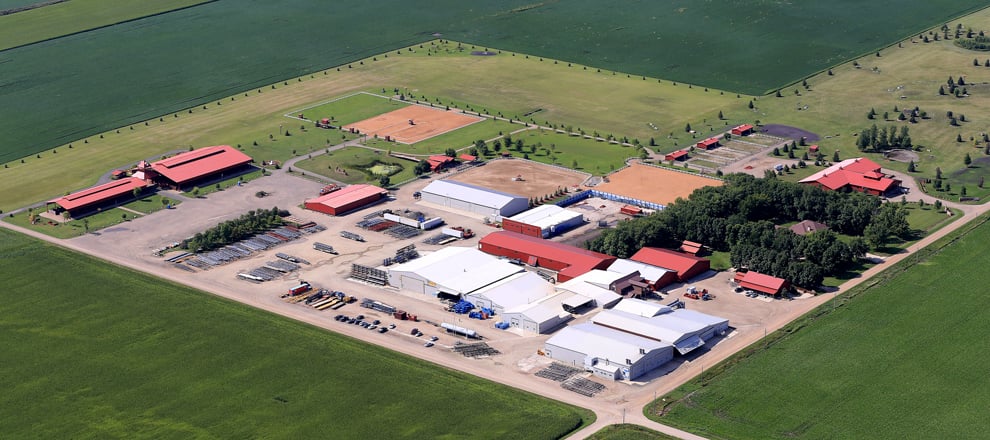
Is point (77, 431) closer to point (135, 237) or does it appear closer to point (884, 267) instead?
point (135, 237)

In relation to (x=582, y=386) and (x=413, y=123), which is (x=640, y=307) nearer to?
(x=582, y=386)

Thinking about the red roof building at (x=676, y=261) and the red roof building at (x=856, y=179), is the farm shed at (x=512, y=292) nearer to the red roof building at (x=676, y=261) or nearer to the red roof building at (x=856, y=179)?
the red roof building at (x=676, y=261)

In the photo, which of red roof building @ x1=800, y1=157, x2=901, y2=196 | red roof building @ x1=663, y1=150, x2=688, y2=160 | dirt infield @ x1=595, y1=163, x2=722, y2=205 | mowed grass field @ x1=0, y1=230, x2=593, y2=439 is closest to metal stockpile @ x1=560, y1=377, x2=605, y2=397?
mowed grass field @ x1=0, y1=230, x2=593, y2=439

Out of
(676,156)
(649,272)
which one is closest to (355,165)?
(676,156)

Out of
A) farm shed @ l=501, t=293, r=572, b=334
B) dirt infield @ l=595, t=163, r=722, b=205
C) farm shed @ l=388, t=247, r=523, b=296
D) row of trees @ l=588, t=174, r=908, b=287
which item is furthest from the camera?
dirt infield @ l=595, t=163, r=722, b=205

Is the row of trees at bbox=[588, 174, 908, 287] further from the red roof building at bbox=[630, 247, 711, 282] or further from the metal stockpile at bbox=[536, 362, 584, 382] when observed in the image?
the metal stockpile at bbox=[536, 362, 584, 382]

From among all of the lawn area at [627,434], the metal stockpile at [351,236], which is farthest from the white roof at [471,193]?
the lawn area at [627,434]
